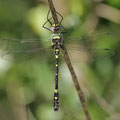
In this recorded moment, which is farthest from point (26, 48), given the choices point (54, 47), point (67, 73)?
point (67, 73)

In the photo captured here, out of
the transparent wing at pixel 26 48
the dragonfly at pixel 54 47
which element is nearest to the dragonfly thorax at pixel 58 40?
the dragonfly at pixel 54 47

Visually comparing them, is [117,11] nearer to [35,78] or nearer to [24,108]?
[35,78]

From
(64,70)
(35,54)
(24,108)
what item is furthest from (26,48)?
(24,108)

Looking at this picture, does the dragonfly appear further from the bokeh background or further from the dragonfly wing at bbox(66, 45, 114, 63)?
the bokeh background

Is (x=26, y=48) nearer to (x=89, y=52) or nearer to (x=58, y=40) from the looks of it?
(x=58, y=40)

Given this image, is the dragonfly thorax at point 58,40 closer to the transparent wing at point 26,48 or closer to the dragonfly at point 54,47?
the dragonfly at point 54,47

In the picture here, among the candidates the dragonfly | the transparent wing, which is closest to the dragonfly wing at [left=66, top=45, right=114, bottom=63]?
the dragonfly

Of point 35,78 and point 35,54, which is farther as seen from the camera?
point 35,78

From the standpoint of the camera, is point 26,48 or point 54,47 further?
point 26,48
